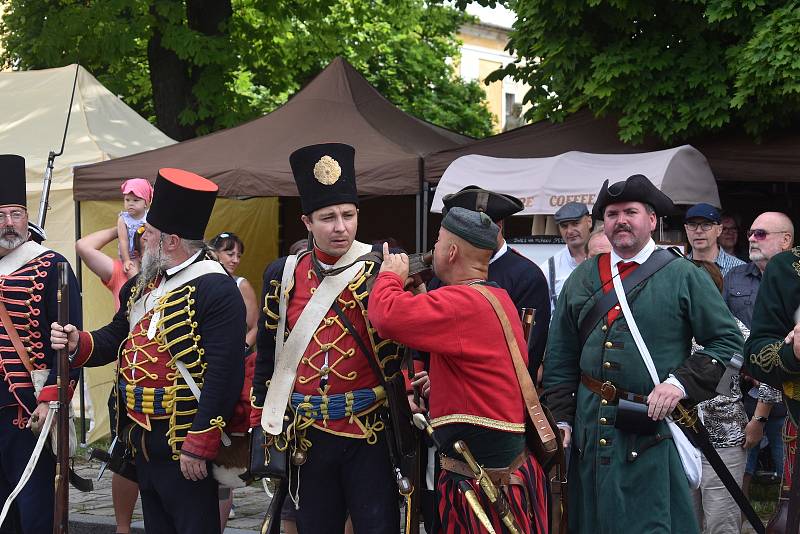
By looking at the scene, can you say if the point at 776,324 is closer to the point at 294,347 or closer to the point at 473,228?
the point at 473,228

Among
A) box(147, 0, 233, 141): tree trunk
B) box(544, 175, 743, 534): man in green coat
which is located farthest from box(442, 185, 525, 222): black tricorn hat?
box(147, 0, 233, 141): tree trunk

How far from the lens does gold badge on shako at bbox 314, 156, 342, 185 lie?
4.67 metres

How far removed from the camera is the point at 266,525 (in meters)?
4.78

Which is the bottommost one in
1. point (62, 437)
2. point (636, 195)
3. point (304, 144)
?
point (62, 437)

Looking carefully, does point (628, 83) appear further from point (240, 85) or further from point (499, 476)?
point (240, 85)

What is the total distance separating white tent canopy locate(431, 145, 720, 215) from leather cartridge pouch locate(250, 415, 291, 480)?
14.4 ft

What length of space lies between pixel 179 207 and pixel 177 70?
1017 cm

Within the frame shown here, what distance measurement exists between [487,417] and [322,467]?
0.77 meters

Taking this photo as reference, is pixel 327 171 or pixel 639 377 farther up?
pixel 327 171

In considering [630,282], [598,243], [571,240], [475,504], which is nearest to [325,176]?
[630,282]

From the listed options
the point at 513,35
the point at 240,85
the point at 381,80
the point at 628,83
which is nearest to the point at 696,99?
the point at 628,83

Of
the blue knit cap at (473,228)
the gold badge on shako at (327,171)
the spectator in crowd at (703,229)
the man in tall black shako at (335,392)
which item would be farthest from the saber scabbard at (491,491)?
the spectator in crowd at (703,229)

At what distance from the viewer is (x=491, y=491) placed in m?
4.13

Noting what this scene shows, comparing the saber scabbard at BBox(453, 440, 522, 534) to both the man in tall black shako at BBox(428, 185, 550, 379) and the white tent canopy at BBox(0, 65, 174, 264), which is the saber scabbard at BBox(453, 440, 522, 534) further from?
the white tent canopy at BBox(0, 65, 174, 264)
